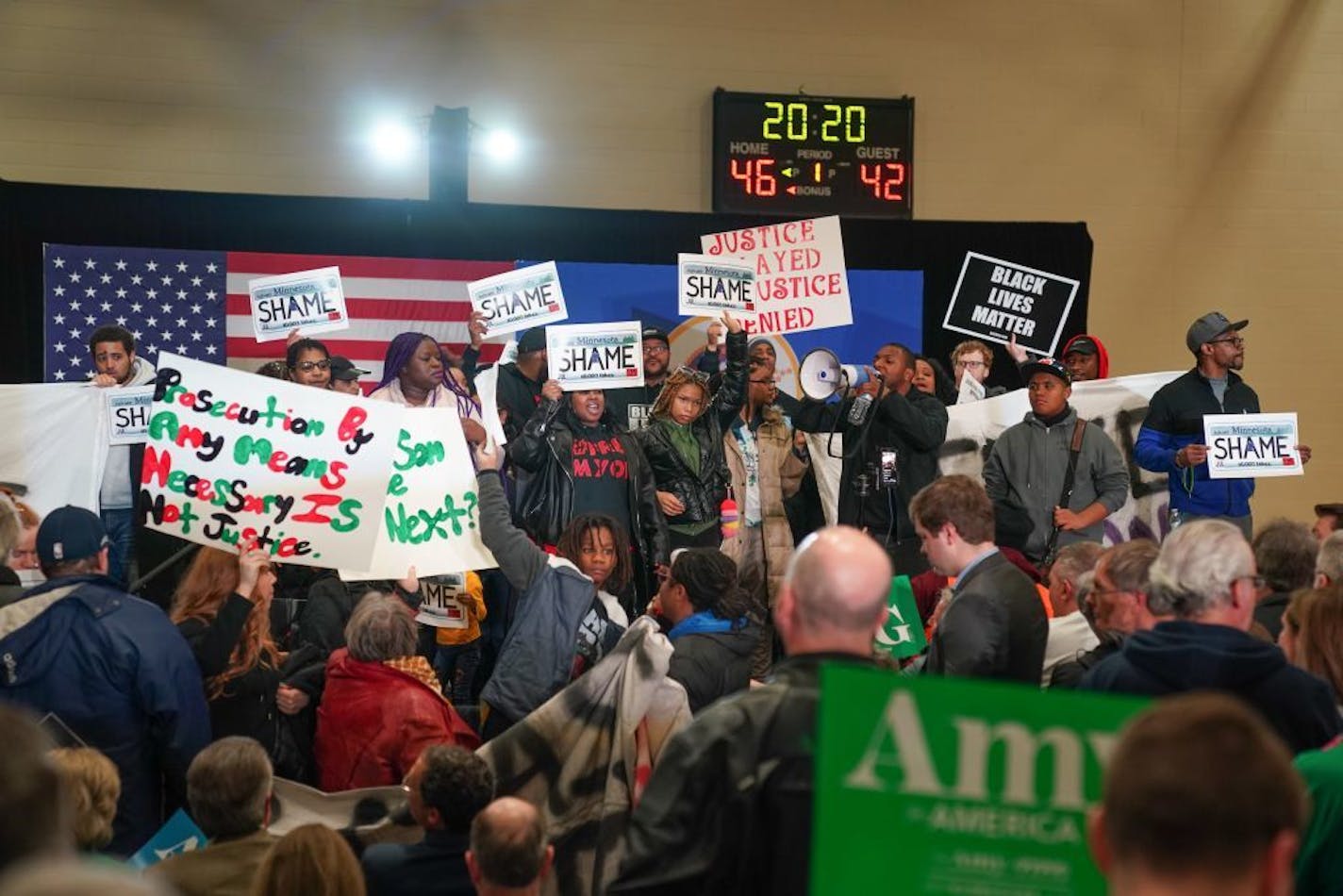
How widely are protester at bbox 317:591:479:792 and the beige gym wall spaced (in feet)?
23.0

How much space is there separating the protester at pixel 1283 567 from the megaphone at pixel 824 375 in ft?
13.4

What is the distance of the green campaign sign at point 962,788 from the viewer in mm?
2383

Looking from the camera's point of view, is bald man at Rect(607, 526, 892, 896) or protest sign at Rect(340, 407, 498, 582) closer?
bald man at Rect(607, 526, 892, 896)

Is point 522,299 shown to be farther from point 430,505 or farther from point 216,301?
point 216,301

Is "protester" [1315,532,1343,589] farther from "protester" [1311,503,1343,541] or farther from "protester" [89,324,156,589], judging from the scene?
"protester" [89,324,156,589]

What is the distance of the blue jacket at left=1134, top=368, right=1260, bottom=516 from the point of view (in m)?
9.05

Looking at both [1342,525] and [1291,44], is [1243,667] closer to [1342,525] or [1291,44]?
[1342,525]

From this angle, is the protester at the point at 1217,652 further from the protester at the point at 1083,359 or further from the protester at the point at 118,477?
the protester at the point at 118,477

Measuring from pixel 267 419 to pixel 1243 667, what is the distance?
13.3 feet

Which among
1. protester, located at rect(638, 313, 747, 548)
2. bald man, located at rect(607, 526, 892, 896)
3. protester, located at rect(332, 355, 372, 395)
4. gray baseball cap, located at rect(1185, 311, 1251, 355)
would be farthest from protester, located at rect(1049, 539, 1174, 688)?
protester, located at rect(332, 355, 372, 395)

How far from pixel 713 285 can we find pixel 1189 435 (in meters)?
2.77

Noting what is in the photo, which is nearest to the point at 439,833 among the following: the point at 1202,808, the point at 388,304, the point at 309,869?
the point at 309,869

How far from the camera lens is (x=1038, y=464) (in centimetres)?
888

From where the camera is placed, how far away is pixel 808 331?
463 inches
